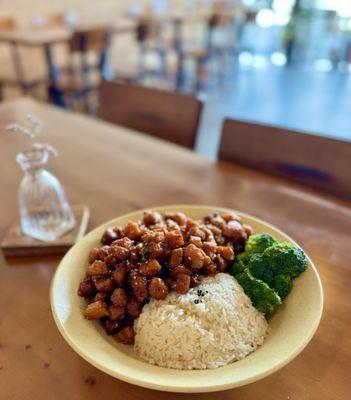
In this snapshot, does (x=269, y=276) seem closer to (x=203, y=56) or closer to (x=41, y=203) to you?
(x=41, y=203)

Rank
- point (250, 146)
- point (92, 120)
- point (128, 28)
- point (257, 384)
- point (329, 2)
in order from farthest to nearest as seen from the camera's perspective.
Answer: point (329, 2)
point (128, 28)
point (92, 120)
point (250, 146)
point (257, 384)

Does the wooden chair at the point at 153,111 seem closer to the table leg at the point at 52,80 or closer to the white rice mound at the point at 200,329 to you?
the white rice mound at the point at 200,329

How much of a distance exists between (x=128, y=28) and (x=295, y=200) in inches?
167

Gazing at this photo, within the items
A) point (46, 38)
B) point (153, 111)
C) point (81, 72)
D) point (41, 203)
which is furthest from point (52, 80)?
point (41, 203)

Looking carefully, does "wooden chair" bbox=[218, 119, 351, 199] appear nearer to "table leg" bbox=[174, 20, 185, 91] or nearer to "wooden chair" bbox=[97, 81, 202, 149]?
"wooden chair" bbox=[97, 81, 202, 149]

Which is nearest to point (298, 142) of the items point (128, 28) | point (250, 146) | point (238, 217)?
point (250, 146)

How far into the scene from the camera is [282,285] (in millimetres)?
731

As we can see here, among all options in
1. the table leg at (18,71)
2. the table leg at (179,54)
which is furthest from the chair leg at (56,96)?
the table leg at (179,54)

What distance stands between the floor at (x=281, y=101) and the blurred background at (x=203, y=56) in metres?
0.01

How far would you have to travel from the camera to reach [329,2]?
21.7 ft

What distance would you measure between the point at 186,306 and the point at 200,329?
0.05 metres

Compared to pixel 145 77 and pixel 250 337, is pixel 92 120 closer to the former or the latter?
pixel 250 337

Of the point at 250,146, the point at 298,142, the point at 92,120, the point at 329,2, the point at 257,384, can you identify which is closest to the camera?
→ the point at 257,384

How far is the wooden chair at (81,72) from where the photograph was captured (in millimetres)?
3967
